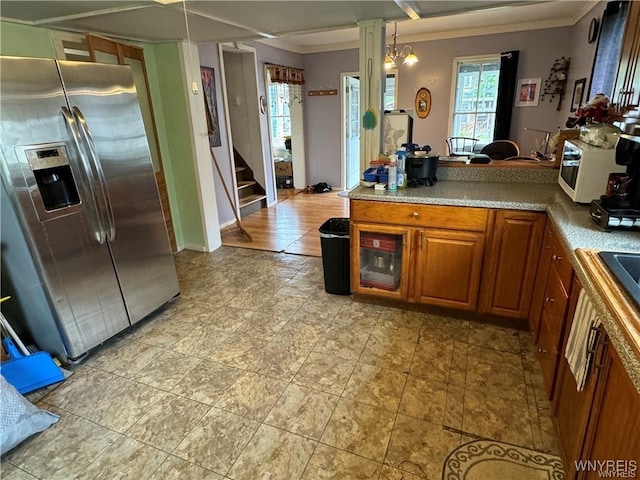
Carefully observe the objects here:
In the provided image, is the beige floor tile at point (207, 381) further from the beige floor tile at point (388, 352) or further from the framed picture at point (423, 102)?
the framed picture at point (423, 102)

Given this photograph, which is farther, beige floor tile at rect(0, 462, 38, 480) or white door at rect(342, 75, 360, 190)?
white door at rect(342, 75, 360, 190)

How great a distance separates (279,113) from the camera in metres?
6.90

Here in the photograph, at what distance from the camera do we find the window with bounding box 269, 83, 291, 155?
6.36m

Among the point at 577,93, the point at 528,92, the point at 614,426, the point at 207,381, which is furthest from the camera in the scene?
the point at 528,92

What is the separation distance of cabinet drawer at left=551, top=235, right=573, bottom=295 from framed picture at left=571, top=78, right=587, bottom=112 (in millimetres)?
3327

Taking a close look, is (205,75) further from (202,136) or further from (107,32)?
(107,32)

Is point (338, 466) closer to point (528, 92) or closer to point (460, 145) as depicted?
point (460, 145)

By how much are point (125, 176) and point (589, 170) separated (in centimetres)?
266

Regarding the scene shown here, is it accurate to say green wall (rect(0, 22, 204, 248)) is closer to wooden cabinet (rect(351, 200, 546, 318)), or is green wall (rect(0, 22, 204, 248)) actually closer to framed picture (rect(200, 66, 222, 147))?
framed picture (rect(200, 66, 222, 147))

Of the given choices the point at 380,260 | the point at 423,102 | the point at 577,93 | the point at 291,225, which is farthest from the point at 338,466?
the point at 423,102

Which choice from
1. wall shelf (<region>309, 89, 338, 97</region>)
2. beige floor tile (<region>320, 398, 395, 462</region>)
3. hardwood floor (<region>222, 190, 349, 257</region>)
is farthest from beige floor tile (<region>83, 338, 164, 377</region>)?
wall shelf (<region>309, 89, 338, 97</region>)

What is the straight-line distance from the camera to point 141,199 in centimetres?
246

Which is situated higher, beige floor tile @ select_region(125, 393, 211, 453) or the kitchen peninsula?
the kitchen peninsula

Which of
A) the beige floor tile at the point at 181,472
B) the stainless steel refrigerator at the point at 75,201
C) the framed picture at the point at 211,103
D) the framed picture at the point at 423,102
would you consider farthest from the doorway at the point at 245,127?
the beige floor tile at the point at 181,472
